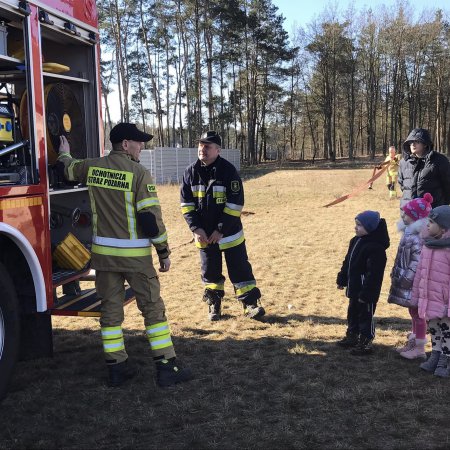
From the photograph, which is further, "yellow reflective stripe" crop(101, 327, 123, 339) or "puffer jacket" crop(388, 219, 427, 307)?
"puffer jacket" crop(388, 219, 427, 307)

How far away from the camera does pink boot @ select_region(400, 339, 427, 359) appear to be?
4.25 m

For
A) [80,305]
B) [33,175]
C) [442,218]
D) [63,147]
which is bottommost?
[80,305]

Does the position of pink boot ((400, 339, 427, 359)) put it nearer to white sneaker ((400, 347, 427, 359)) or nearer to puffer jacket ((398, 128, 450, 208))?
white sneaker ((400, 347, 427, 359))

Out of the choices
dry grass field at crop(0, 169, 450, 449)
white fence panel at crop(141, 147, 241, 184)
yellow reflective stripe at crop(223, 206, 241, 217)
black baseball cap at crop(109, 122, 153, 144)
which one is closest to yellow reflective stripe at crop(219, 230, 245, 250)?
yellow reflective stripe at crop(223, 206, 241, 217)

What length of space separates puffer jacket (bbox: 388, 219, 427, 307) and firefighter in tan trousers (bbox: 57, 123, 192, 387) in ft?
5.70

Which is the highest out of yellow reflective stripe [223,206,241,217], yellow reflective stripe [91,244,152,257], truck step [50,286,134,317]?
yellow reflective stripe [223,206,241,217]

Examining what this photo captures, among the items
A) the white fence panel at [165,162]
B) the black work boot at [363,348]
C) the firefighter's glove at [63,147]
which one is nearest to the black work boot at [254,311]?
the black work boot at [363,348]

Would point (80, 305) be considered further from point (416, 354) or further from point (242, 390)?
point (416, 354)

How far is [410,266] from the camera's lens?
4.09 m

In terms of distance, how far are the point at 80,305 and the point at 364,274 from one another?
2.25 meters

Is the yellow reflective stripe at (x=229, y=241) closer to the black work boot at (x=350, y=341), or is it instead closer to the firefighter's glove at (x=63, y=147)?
the black work boot at (x=350, y=341)

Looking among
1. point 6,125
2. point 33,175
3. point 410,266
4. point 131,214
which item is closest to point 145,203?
point 131,214

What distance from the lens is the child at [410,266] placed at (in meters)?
4.08

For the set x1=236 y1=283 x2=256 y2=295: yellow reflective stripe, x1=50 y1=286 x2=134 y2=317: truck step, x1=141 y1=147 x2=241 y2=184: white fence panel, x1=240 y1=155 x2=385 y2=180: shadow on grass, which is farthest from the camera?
x1=240 y1=155 x2=385 y2=180: shadow on grass
